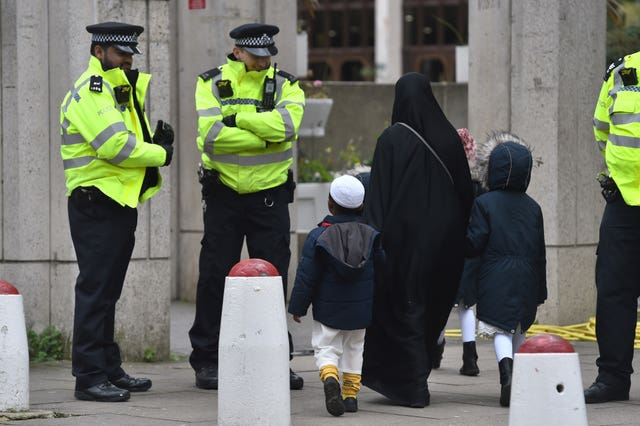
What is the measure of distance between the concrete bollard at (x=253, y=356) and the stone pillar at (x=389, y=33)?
3230 cm

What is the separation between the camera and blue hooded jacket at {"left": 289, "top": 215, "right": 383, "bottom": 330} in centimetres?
779

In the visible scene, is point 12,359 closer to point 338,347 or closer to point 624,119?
point 338,347

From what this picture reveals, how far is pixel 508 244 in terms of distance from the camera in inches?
327

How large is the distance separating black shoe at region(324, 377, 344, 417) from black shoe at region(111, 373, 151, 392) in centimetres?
139

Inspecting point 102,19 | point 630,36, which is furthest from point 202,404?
point 630,36

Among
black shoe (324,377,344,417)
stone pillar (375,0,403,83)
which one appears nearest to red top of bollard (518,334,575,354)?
black shoe (324,377,344,417)

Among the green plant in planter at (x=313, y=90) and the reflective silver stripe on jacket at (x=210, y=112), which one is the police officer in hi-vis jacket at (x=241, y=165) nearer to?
the reflective silver stripe on jacket at (x=210, y=112)

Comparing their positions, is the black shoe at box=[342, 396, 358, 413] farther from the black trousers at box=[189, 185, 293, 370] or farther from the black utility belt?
the black utility belt

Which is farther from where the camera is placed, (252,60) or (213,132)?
(252,60)

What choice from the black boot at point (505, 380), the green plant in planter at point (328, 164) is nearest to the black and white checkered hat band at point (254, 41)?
the black boot at point (505, 380)

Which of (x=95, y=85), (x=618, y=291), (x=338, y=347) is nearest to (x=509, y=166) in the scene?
(x=618, y=291)

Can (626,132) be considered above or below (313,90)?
below

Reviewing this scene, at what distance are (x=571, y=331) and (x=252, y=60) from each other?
4.15 metres

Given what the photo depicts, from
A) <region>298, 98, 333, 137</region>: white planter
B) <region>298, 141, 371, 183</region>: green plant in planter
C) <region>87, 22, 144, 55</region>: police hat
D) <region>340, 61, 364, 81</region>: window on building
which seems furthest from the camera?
<region>340, 61, 364, 81</region>: window on building
